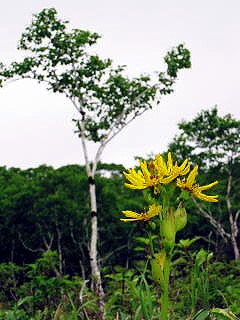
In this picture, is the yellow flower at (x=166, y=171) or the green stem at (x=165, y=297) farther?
the yellow flower at (x=166, y=171)

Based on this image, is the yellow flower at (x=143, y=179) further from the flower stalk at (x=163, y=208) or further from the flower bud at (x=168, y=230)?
the flower bud at (x=168, y=230)

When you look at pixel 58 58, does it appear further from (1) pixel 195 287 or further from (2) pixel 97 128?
(1) pixel 195 287

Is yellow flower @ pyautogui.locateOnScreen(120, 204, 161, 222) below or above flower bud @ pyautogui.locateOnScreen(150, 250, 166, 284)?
above

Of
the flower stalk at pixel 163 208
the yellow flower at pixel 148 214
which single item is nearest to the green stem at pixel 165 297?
the flower stalk at pixel 163 208

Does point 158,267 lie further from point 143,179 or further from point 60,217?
point 60,217

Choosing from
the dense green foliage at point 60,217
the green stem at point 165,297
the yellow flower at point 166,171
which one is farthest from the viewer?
the dense green foliage at point 60,217

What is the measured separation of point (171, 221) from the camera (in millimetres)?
1993

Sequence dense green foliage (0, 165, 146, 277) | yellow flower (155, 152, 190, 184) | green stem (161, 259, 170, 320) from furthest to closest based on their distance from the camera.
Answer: dense green foliage (0, 165, 146, 277)
yellow flower (155, 152, 190, 184)
green stem (161, 259, 170, 320)

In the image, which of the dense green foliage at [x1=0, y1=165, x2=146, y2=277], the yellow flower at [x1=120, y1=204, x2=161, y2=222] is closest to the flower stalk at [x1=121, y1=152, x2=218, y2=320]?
the yellow flower at [x1=120, y1=204, x2=161, y2=222]

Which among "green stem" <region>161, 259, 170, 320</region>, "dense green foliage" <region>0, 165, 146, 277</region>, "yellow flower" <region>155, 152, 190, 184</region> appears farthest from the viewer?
"dense green foliage" <region>0, 165, 146, 277</region>

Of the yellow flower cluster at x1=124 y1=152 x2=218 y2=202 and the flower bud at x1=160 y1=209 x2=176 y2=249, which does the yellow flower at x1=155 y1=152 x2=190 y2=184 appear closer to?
the yellow flower cluster at x1=124 y1=152 x2=218 y2=202

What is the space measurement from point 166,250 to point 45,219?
101 ft

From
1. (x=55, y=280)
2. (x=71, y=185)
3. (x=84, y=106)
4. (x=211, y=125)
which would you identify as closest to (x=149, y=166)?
(x=55, y=280)

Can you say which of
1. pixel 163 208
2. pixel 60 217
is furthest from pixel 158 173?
pixel 60 217
